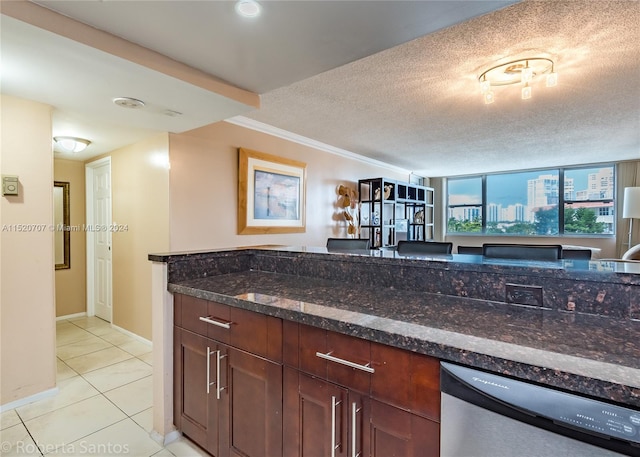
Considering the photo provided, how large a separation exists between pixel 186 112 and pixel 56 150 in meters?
2.38

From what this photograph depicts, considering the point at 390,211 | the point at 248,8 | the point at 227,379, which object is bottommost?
the point at 227,379

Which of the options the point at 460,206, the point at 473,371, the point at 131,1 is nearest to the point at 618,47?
the point at 473,371

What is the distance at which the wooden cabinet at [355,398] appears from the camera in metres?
0.91

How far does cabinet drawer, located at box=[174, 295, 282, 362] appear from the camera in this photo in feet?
4.24

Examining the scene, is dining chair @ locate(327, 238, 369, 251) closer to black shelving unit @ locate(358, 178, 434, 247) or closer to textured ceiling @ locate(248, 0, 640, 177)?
textured ceiling @ locate(248, 0, 640, 177)

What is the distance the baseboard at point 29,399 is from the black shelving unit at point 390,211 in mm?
4269

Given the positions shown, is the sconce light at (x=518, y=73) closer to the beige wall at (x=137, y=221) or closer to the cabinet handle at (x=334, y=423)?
the cabinet handle at (x=334, y=423)

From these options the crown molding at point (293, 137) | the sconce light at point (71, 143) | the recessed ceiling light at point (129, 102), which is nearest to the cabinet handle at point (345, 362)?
the recessed ceiling light at point (129, 102)

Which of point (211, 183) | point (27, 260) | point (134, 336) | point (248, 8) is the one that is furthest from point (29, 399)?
point (248, 8)

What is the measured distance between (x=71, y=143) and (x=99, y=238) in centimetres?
142

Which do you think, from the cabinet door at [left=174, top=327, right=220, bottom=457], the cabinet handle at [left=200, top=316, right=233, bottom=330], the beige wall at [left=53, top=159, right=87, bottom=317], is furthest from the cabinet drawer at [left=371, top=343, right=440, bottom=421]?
the beige wall at [left=53, top=159, right=87, bottom=317]

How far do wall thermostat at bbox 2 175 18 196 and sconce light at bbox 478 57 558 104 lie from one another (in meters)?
3.42

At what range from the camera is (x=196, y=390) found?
1646mm

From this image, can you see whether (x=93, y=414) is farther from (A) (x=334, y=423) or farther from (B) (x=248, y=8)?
(B) (x=248, y=8)
